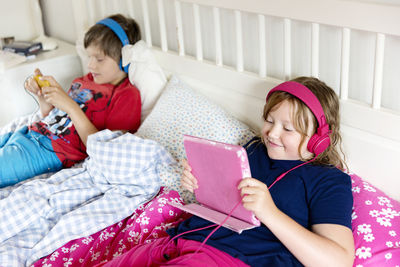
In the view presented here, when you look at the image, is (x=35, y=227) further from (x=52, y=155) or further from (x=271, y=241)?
(x=271, y=241)

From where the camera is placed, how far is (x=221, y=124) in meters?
1.54

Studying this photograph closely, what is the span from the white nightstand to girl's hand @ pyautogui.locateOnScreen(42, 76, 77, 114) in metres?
0.54

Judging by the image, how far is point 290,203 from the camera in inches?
45.4

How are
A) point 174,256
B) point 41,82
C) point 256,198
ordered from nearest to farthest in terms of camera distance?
1. point 256,198
2. point 174,256
3. point 41,82

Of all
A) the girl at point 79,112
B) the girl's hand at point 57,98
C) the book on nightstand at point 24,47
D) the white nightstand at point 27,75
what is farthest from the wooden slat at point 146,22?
the book on nightstand at point 24,47

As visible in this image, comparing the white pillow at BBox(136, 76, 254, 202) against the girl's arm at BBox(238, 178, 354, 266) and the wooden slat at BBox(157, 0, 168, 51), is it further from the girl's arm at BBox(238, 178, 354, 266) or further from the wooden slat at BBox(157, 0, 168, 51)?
the girl's arm at BBox(238, 178, 354, 266)

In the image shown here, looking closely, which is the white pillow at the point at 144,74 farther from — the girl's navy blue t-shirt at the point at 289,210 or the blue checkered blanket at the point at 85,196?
the girl's navy blue t-shirt at the point at 289,210

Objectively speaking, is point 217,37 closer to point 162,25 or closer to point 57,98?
point 162,25

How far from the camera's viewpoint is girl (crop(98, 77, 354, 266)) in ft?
3.34

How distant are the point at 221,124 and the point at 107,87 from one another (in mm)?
549

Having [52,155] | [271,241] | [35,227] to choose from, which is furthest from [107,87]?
[271,241]

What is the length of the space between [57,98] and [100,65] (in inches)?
9.5

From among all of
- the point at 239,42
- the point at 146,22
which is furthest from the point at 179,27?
the point at 239,42

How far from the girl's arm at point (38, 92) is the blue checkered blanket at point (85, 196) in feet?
1.39
